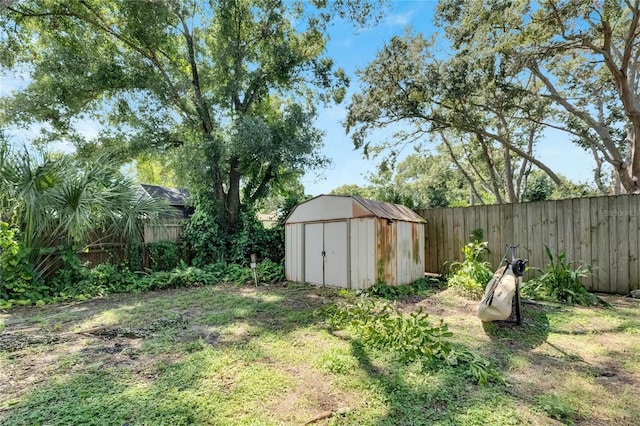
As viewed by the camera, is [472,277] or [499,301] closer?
[499,301]

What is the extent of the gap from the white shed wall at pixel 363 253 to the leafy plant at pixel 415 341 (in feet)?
4.88

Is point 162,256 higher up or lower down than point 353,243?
lower down

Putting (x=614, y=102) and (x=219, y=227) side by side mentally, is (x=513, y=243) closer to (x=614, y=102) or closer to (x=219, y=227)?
(x=219, y=227)

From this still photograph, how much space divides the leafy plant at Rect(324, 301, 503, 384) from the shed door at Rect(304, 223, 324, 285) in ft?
7.38

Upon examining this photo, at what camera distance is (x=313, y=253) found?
6078 millimetres

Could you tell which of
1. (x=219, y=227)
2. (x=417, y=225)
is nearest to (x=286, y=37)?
(x=219, y=227)

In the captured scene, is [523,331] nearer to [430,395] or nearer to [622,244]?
[430,395]

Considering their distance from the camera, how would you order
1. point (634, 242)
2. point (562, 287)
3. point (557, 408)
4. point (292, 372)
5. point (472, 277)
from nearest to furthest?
point (557, 408) → point (292, 372) → point (562, 287) → point (634, 242) → point (472, 277)

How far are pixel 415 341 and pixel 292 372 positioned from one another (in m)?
1.18

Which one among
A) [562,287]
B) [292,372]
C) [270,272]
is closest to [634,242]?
[562,287]

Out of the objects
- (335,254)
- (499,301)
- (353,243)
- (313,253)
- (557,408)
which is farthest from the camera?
(313,253)

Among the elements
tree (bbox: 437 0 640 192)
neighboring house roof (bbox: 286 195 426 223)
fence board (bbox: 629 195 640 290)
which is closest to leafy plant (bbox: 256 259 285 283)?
neighboring house roof (bbox: 286 195 426 223)

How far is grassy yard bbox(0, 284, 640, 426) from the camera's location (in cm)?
189

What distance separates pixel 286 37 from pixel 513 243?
7819 millimetres
